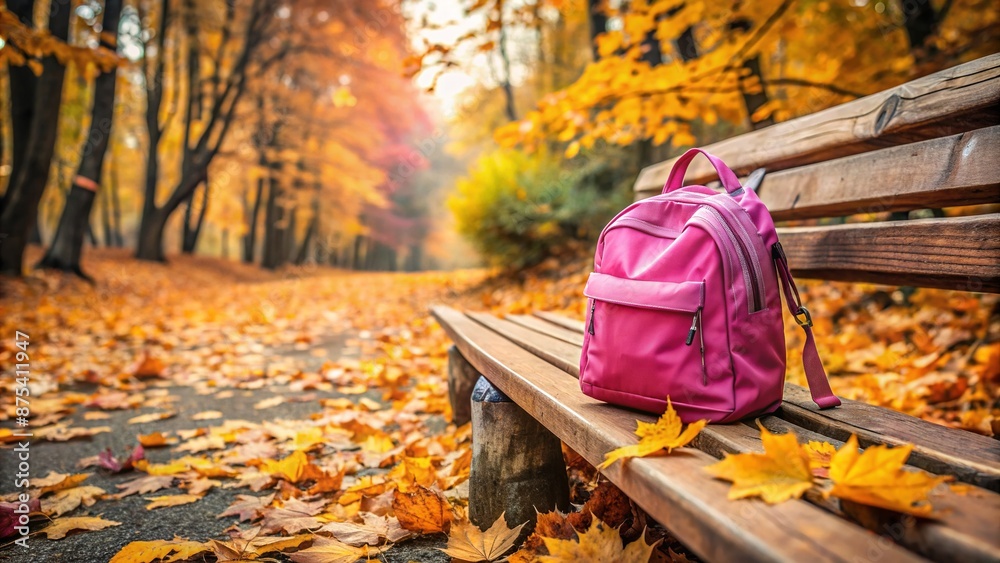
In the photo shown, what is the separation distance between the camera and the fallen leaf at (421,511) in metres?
1.53

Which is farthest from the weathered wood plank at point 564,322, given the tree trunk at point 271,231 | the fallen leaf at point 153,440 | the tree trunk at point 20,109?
the tree trunk at point 271,231

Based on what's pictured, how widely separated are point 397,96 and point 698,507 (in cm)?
1591

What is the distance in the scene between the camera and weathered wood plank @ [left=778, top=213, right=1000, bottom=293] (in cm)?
123

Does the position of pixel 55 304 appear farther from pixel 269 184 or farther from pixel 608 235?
pixel 269 184

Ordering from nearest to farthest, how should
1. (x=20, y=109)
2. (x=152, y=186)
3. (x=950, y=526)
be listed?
1. (x=950, y=526)
2. (x=20, y=109)
3. (x=152, y=186)

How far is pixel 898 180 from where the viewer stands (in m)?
1.48

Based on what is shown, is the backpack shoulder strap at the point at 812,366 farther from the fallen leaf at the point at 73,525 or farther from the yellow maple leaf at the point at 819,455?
the fallen leaf at the point at 73,525

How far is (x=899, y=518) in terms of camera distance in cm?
74

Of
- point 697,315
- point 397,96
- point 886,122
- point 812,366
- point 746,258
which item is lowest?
point 812,366

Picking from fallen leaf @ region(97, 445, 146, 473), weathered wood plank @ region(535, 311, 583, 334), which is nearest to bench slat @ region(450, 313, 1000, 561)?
weathered wood plank @ region(535, 311, 583, 334)

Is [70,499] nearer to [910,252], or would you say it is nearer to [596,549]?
[596,549]

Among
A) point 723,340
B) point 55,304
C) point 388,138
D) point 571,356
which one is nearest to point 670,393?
point 723,340

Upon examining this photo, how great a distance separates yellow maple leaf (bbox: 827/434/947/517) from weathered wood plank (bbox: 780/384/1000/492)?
0.19m
